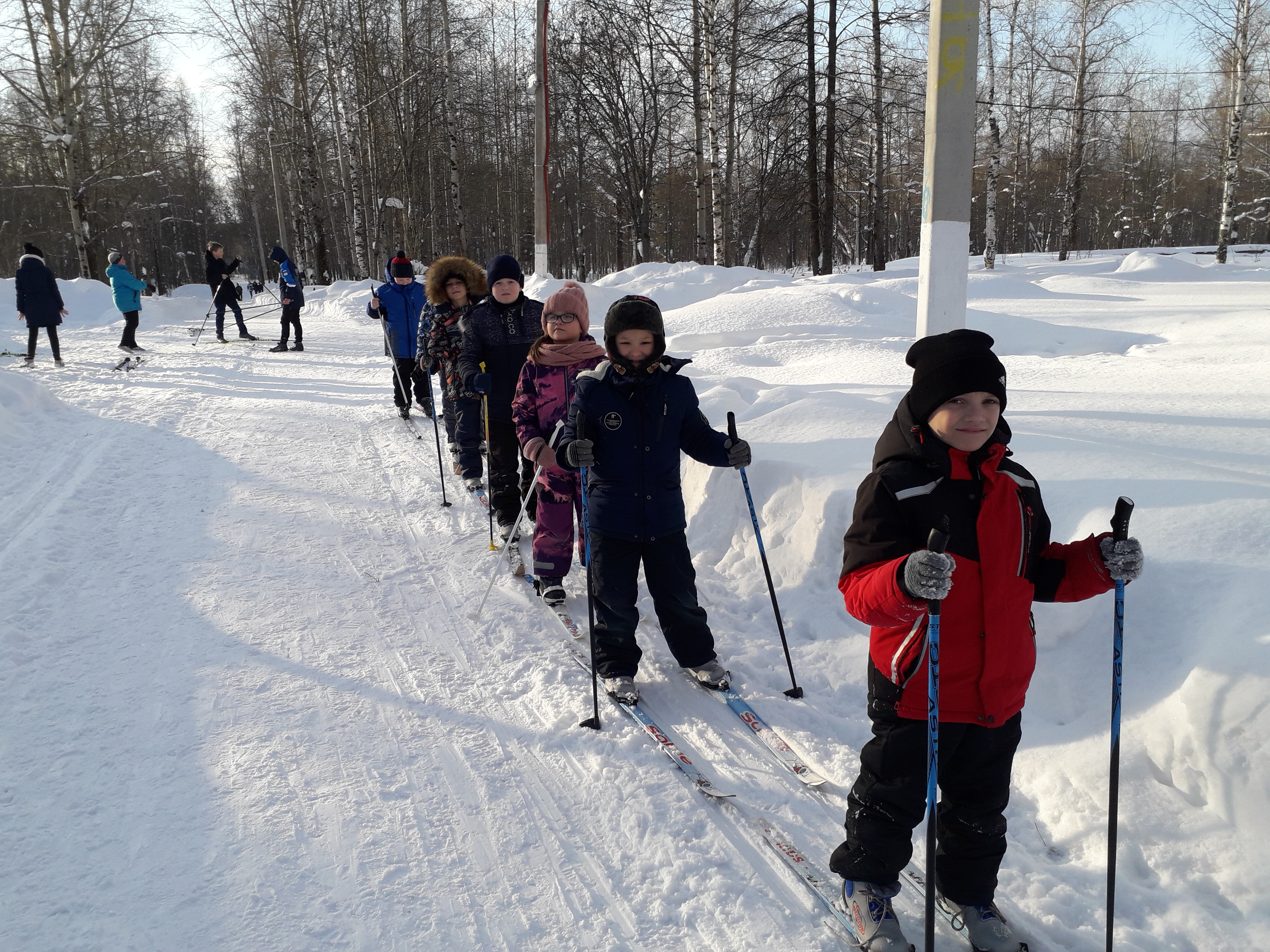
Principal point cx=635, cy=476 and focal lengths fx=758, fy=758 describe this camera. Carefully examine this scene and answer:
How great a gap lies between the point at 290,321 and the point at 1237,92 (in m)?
24.9

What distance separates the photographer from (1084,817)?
2588mm

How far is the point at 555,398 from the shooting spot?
4.56m

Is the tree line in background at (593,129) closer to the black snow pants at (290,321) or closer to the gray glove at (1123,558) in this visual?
the black snow pants at (290,321)

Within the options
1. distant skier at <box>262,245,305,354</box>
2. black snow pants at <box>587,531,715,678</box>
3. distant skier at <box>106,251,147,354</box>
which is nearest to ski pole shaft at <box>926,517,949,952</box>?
black snow pants at <box>587,531,715,678</box>

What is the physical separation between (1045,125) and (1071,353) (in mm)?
31664

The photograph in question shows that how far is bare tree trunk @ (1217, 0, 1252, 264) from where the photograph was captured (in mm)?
20625

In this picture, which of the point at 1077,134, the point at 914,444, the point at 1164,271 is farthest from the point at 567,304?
the point at 1077,134

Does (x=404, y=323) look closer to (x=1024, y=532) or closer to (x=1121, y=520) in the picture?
(x=1024, y=532)

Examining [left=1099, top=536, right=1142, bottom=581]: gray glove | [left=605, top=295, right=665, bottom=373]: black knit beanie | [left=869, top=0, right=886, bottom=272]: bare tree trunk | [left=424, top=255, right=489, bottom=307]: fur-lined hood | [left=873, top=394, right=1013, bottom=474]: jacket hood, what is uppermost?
[left=869, top=0, right=886, bottom=272]: bare tree trunk

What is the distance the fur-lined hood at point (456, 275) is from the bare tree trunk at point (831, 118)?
53.0 ft

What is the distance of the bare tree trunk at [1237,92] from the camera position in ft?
67.7

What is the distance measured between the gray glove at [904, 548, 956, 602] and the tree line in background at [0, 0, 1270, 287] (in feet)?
56.1

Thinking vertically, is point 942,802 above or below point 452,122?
below

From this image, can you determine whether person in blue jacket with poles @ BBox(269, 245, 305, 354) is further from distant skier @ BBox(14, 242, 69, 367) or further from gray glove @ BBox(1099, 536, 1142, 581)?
gray glove @ BBox(1099, 536, 1142, 581)
